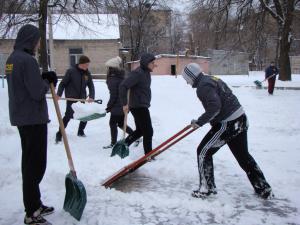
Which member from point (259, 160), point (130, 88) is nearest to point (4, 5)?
point (130, 88)

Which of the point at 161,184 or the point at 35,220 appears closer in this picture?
the point at 35,220

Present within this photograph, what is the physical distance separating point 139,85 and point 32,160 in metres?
2.62

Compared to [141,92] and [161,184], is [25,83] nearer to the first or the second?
[161,184]

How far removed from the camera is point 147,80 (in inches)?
243

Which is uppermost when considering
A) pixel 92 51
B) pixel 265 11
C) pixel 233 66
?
pixel 265 11

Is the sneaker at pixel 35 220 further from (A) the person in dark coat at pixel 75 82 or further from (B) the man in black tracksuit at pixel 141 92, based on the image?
(A) the person in dark coat at pixel 75 82

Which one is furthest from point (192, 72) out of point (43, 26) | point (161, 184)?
point (43, 26)

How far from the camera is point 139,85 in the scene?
6160mm

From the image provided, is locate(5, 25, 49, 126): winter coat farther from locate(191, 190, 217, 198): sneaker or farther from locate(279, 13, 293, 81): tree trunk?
locate(279, 13, 293, 81): tree trunk

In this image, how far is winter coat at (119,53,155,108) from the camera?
6082 millimetres

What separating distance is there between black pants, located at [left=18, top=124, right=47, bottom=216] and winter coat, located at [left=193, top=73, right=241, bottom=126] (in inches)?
66.4

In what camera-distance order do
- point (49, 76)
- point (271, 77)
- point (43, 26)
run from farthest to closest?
point (271, 77) → point (43, 26) → point (49, 76)

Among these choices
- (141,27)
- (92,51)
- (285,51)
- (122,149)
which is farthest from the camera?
(141,27)

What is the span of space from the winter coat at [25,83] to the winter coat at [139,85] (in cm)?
235
